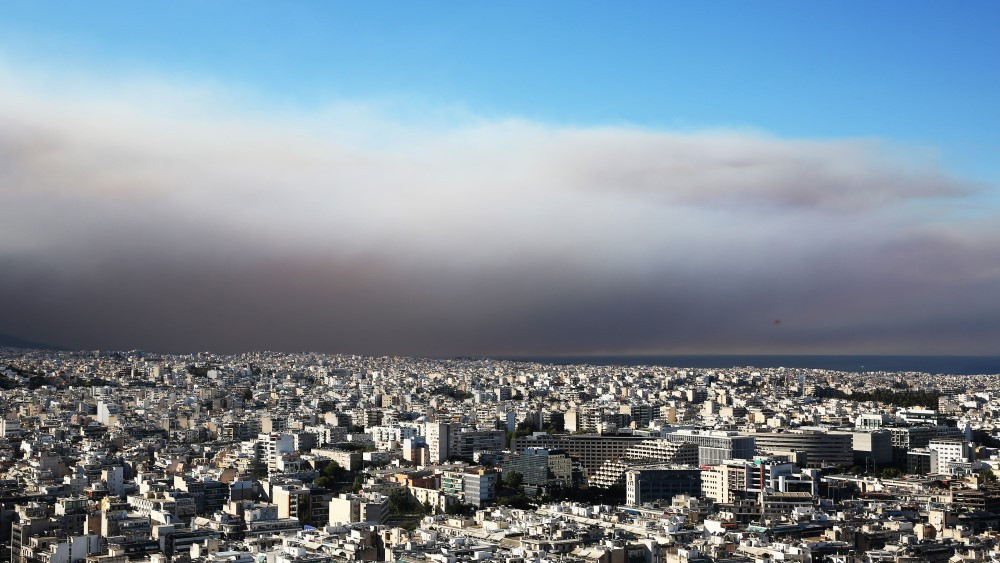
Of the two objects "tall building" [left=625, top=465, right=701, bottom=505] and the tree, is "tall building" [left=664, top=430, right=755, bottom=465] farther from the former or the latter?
the tree

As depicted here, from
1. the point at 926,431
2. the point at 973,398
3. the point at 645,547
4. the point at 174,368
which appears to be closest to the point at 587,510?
the point at 645,547

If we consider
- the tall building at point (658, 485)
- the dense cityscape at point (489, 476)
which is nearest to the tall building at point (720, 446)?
the dense cityscape at point (489, 476)

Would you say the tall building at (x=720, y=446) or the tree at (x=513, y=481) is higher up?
the tall building at (x=720, y=446)

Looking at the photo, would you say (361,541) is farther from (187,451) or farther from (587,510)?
(187,451)

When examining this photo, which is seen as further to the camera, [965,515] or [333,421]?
[333,421]

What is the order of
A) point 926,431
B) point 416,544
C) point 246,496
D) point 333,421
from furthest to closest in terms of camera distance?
point 333,421
point 926,431
point 246,496
point 416,544

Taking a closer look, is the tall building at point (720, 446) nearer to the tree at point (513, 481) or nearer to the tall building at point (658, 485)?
the tall building at point (658, 485)

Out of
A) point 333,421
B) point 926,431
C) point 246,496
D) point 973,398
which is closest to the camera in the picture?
point 246,496

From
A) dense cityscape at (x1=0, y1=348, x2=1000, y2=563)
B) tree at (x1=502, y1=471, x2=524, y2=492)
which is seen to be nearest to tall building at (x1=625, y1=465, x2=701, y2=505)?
dense cityscape at (x1=0, y1=348, x2=1000, y2=563)
